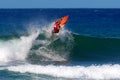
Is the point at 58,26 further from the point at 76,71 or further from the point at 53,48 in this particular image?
the point at 76,71

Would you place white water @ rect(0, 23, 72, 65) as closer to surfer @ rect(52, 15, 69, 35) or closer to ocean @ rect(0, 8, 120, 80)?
ocean @ rect(0, 8, 120, 80)

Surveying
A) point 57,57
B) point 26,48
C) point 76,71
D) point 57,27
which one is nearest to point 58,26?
point 57,27

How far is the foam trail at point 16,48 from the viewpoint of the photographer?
22.6 m

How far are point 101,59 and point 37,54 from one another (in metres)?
3.38

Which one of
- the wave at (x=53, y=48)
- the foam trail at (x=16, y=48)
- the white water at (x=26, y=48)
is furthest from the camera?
the wave at (x=53, y=48)

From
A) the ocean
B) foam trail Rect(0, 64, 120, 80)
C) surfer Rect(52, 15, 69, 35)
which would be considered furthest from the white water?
foam trail Rect(0, 64, 120, 80)

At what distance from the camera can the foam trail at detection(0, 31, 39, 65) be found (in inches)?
891

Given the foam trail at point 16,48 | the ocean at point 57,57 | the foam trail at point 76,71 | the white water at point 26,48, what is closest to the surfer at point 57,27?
the ocean at point 57,57

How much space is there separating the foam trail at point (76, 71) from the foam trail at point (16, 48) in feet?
9.75

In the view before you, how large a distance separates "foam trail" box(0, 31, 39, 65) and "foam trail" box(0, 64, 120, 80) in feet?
9.75

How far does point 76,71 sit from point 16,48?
6.96m

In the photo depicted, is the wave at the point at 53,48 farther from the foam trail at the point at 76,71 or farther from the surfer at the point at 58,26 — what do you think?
the foam trail at the point at 76,71

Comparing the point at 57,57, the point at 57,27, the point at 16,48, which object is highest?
the point at 57,27

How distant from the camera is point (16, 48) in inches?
958
